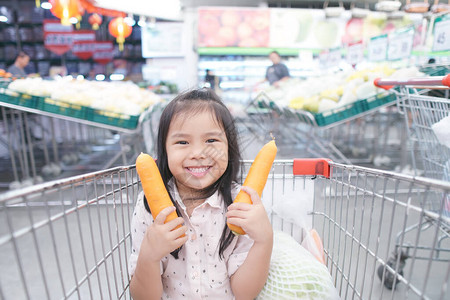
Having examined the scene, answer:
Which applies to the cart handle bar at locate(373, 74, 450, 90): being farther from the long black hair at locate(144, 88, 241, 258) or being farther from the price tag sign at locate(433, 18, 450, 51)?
the price tag sign at locate(433, 18, 450, 51)

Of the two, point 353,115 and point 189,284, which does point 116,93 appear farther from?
point 189,284

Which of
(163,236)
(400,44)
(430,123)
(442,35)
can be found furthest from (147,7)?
(163,236)

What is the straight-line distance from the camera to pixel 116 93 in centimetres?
390

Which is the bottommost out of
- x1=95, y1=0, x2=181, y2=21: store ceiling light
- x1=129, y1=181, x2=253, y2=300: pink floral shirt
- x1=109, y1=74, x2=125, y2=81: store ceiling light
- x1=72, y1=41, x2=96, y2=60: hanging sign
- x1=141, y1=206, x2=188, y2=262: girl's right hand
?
x1=129, y1=181, x2=253, y2=300: pink floral shirt

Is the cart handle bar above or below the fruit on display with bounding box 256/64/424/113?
above

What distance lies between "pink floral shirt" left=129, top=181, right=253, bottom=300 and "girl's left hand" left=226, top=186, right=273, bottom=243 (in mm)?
138

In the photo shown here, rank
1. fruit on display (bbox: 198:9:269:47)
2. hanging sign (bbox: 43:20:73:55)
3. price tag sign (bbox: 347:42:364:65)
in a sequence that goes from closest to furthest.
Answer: price tag sign (bbox: 347:42:364:65)
fruit on display (bbox: 198:9:269:47)
hanging sign (bbox: 43:20:73:55)

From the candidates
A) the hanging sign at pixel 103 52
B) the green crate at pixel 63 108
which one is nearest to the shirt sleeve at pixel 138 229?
the green crate at pixel 63 108

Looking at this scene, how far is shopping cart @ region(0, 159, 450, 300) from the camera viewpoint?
64 cm

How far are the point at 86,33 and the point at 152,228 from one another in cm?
862

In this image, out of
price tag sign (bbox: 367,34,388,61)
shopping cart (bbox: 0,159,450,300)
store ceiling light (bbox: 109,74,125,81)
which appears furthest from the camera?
store ceiling light (bbox: 109,74,125,81)

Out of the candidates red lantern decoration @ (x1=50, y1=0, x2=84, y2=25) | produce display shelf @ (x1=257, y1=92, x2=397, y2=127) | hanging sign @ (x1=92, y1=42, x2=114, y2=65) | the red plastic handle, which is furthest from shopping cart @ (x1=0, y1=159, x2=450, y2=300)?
hanging sign @ (x1=92, y1=42, x2=114, y2=65)

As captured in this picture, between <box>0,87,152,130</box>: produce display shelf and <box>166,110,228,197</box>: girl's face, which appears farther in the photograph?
<box>0,87,152,130</box>: produce display shelf

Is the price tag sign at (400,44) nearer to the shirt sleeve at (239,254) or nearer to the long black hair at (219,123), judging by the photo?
the long black hair at (219,123)
